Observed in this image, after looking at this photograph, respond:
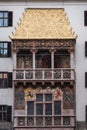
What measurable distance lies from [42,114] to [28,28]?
872cm

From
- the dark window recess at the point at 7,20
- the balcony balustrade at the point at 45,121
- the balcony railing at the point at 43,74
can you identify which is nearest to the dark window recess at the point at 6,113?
the balcony balustrade at the point at 45,121

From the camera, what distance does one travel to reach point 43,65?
5656cm

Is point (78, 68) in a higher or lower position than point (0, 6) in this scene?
lower

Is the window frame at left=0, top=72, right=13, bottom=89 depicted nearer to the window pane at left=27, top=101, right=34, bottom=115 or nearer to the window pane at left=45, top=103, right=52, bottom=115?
the window pane at left=27, top=101, right=34, bottom=115

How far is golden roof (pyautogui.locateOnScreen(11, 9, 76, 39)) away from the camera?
2173 inches

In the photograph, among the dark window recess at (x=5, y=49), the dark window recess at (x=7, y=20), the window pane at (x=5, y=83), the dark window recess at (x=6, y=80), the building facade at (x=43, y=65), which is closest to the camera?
the building facade at (x=43, y=65)

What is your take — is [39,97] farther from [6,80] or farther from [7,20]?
[7,20]

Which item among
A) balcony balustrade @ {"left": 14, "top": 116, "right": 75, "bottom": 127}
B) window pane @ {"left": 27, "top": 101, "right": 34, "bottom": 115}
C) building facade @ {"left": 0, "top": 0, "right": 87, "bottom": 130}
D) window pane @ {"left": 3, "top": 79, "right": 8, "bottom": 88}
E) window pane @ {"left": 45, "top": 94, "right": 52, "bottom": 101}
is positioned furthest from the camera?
window pane @ {"left": 3, "top": 79, "right": 8, "bottom": 88}

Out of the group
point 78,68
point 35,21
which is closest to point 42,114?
point 78,68

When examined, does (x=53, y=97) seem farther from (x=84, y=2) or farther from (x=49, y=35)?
(x=84, y=2)

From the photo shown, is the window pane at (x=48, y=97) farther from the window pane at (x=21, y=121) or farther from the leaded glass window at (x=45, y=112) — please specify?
the window pane at (x=21, y=121)

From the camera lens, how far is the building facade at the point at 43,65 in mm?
54469

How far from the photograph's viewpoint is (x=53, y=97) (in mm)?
54719

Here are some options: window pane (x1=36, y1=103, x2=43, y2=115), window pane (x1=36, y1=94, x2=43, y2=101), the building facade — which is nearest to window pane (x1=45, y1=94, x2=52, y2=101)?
the building facade
